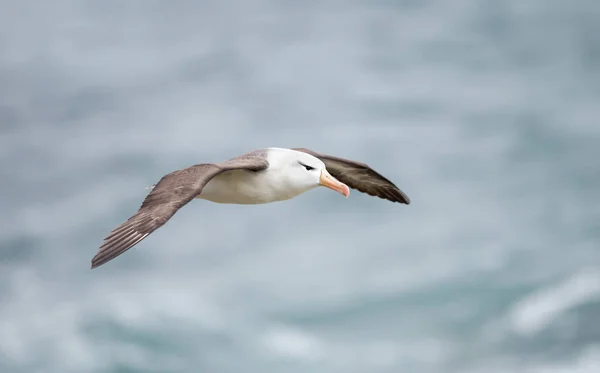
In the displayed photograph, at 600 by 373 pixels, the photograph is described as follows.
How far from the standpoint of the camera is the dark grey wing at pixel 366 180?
2048 cm

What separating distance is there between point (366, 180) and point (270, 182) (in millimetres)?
3570

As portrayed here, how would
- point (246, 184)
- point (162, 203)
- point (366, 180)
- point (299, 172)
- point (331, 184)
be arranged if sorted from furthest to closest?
point (366, 180) → point (331, 184) → point (299, 172) → point (246, 184) → point (162, 203)

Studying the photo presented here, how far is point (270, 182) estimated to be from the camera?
17750mm

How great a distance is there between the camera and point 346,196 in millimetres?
17938

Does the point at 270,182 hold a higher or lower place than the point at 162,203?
higher

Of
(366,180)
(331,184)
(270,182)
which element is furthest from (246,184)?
(366,180)

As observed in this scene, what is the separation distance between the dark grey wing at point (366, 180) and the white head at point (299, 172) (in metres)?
2.10

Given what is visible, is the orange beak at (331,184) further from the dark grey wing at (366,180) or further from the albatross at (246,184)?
the dark grey wing at (366,180)

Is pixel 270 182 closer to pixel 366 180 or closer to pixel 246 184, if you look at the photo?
pixel 246 184

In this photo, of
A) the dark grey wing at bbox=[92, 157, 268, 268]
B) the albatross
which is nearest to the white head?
the albatross

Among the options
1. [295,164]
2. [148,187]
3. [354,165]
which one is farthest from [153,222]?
[354,165]

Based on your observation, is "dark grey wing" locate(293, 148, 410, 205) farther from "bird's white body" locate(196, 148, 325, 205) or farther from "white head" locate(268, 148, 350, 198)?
"bird's white body" locate(196, 148, 325, 205)

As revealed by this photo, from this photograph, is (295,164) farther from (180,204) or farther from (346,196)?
(180,204)

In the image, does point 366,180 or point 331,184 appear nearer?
point 331,184
